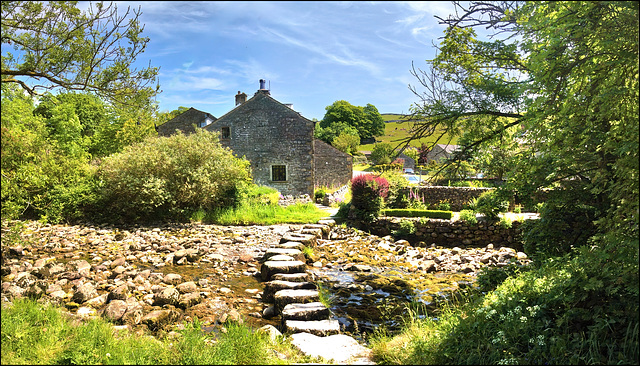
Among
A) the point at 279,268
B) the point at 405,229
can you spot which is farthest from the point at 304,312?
the point at 405,229

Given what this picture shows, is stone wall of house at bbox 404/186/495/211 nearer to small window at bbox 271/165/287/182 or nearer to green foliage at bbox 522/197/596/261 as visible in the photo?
small window at bbox 271/165/287/182

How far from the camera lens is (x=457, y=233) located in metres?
13.1

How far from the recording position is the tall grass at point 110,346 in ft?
12.0

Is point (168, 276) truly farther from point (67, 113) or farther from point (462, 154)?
point (67, 113)

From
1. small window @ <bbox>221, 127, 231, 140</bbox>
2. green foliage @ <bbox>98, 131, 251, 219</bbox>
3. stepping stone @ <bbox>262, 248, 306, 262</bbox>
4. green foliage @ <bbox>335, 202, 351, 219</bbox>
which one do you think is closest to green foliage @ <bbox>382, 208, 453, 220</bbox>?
green foliage @ <bbox>335, 202, 351, 219</bbox>

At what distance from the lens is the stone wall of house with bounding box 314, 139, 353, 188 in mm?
30094

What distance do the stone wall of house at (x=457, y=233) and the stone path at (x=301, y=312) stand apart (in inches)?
206

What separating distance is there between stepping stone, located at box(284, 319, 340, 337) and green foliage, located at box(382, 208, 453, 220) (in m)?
9.69

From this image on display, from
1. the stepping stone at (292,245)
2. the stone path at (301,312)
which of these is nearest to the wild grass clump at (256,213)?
the stepping stone at (292,245)

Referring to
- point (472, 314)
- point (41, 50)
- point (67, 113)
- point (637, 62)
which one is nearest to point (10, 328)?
point (41, 50)

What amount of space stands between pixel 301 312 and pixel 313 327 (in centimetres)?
47

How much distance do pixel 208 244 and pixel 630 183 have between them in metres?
9.75

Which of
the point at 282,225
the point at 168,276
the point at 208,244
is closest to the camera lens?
the point at 168,276

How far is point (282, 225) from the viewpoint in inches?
574
